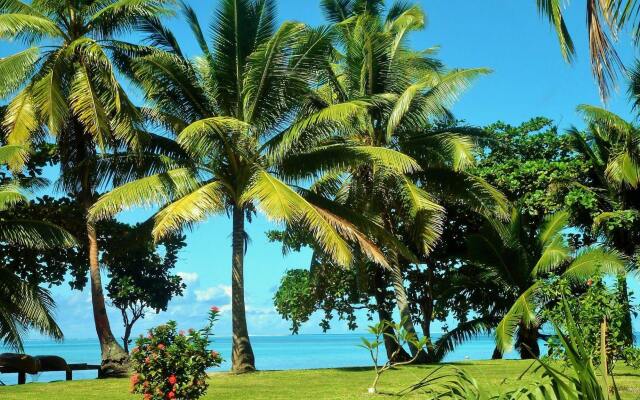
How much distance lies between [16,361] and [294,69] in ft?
33.3

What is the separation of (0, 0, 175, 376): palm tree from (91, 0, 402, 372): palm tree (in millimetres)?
1026

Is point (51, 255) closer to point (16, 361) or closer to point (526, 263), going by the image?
point (16, 361)

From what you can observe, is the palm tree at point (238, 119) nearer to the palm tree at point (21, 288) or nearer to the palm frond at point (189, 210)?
the palm frond at point (189, 210)

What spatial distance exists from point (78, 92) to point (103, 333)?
6.02m

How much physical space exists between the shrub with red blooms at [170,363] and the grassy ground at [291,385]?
177 cm

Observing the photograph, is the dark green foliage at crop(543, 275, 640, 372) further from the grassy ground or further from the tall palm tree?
the tall palm tree

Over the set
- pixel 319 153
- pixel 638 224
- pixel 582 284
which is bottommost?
pixel 582 284

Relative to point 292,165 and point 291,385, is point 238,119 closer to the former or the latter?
point 292,165

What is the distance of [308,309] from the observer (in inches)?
1064

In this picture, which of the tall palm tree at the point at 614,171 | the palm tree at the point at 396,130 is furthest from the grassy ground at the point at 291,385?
the tall palm tree at the point at 614,171

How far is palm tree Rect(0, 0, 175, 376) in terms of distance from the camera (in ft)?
60.5

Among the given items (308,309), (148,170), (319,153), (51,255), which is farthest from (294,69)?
(308,309)

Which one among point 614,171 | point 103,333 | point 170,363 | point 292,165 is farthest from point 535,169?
point 170,363

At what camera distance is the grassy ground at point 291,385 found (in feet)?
41.5
